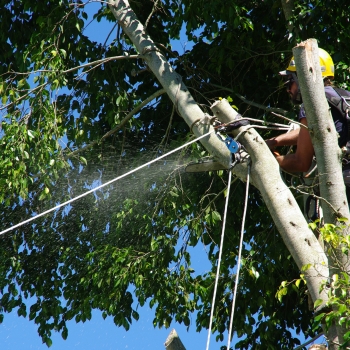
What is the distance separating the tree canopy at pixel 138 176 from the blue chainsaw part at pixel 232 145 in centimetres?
204

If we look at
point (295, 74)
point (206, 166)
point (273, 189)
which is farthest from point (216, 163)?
point (295, 74)

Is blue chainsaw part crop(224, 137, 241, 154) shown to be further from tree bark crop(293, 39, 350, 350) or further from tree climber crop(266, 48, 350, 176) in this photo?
tree bark crop(293, 39, 350, 350)

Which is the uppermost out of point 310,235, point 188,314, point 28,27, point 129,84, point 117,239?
point 28,27

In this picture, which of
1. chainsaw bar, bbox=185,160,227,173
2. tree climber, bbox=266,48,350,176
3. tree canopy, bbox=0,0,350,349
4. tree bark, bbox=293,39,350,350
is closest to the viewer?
tree bark, bbox=293,39,350,350

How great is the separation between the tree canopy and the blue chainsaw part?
6.69ft

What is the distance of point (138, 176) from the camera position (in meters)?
7.69

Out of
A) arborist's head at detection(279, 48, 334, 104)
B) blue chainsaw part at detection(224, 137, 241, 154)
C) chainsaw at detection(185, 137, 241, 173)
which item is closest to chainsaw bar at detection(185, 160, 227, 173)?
chainsaw at detection(185, 137, 241, 173)

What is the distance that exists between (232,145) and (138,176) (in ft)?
10.6

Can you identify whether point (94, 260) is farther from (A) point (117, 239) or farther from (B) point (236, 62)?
(B) point (236, 62)

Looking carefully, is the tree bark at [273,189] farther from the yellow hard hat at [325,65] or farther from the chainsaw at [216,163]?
the yellow hard hat at [325,65]

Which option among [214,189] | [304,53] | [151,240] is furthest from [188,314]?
[304,53]

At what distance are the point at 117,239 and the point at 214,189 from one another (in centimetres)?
114

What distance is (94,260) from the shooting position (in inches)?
296

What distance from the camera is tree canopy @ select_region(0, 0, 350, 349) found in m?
6.74
